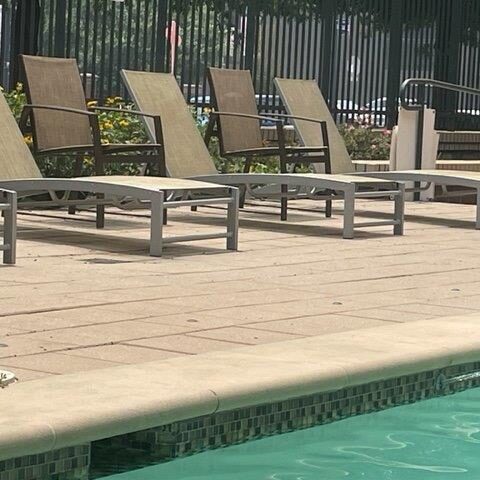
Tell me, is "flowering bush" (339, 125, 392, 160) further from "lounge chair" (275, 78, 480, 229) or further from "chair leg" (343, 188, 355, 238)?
"chair leg" (343, 188, 355, 238)

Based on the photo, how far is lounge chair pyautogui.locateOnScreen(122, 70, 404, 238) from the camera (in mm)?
9664

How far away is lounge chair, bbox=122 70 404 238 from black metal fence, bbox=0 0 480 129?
2048 millimetres

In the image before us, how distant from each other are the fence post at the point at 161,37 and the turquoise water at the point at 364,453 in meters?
8.88

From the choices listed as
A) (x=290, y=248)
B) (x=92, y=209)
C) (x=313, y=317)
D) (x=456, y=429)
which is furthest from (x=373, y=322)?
(x=92, y=209)

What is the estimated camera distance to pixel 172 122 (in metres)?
10.5

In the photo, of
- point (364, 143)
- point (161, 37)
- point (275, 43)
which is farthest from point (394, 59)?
point (161, 37)

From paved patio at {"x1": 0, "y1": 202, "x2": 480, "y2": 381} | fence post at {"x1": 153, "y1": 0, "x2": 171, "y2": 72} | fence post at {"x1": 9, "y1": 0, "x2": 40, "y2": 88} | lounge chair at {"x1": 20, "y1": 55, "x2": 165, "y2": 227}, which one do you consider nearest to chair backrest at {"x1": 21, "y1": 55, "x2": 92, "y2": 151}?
lounge chair at {"x1": 20, "y1": 55, "x2": 165, "y2": 227}

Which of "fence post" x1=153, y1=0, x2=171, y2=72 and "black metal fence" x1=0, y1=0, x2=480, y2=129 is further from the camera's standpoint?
"fence post" x1=153, y1=0, x2=171, y2=72

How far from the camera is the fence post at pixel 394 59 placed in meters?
16.6

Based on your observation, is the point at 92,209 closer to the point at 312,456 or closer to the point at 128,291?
the point at 128,291

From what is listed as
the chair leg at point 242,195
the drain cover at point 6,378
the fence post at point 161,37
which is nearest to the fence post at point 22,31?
the fence post at point 161,37

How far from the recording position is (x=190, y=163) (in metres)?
10.3

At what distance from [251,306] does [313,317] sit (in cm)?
39

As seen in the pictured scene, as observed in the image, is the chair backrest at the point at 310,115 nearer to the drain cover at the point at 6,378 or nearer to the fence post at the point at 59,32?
the fence post at the point at 59,32
